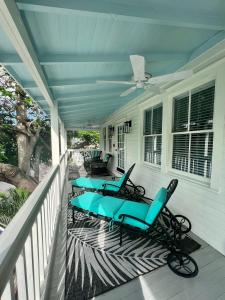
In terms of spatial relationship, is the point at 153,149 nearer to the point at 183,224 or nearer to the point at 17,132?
the point at 183,224

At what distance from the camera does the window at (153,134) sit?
4172 millimetres

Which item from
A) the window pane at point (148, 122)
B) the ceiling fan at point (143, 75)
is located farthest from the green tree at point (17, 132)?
the ceiling fan at point (143, 75)

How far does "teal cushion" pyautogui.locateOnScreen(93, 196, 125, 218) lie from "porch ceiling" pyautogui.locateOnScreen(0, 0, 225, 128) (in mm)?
2308

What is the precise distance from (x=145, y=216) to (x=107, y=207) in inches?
27.7

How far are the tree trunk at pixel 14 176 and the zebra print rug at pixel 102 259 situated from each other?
812 cm

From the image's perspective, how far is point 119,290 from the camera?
1.81m

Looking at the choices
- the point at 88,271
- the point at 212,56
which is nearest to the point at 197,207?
the point at 88,271

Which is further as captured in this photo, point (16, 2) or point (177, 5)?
point (177, 5)

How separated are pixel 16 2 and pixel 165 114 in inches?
124

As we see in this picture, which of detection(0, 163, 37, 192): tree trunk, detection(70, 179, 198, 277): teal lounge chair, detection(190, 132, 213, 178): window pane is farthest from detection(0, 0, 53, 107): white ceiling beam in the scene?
detection(0, 163, 37, 192): tree trunk

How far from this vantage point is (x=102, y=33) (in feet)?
5.90

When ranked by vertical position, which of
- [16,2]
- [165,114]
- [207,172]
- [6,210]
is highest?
[16,2]

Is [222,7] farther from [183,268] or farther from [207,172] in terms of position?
[183,268]

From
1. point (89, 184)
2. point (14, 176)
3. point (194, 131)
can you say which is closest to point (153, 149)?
point (194, 131)
